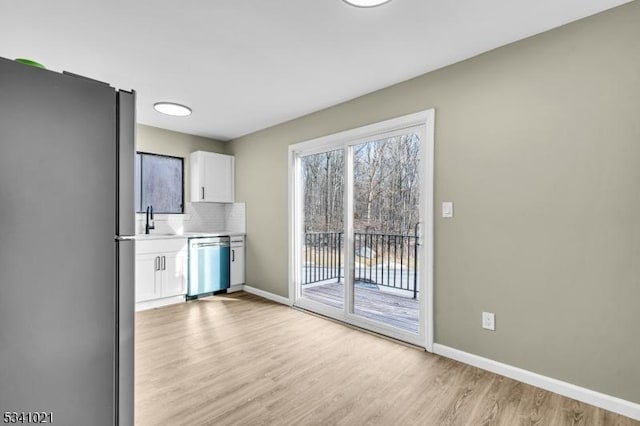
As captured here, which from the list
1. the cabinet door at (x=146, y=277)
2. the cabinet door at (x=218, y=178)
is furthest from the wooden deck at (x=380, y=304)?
the cabinet door at (x=218, y=178)

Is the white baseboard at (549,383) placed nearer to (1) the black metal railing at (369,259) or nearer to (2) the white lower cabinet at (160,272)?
(1) the black metal railing at (369,259)

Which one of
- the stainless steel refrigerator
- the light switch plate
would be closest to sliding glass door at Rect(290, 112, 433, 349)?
the light switch plate

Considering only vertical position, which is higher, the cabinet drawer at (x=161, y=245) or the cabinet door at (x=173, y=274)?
the cabinet drawer at (x=161, y=245)

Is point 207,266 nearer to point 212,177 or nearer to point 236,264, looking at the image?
point 236,264

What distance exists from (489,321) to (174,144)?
15.0 ft

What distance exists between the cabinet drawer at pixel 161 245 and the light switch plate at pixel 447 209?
336 centimetres

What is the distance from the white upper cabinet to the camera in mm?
4852

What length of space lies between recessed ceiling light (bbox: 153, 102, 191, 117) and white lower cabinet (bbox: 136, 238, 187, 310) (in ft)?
5.31

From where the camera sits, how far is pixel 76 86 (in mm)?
1014

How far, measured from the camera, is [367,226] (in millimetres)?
3443

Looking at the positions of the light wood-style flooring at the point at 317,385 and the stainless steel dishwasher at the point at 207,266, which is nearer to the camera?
the light wood-style flooring at the point at 317,385

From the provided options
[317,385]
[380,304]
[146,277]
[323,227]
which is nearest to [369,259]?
[380,304]

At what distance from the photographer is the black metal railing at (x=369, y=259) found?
3173 millimetres

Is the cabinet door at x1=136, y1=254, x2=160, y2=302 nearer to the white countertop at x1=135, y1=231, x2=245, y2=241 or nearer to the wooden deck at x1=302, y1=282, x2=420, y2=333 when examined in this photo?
the white countertop at x1=135, y1=231, x2=245, y2=241
